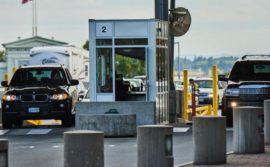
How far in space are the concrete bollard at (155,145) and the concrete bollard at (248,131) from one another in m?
3.82

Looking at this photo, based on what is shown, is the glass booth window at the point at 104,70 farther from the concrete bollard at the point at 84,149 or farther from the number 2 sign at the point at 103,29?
the concrete bollard at the point at 84,149

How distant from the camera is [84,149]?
12172 mm

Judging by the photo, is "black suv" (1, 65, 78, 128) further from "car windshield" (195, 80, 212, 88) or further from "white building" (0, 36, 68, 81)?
"white building" (0, 36, 68, 81)

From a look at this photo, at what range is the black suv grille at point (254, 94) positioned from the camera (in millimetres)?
26844

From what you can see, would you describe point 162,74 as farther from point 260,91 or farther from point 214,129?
point 214,129

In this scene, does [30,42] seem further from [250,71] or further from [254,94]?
[254,94]

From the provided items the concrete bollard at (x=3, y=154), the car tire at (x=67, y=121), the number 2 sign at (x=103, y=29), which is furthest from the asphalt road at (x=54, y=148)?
the concrete bollard at (x=3, y=154)

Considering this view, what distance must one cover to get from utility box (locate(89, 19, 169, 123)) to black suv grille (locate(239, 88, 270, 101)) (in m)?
2.32

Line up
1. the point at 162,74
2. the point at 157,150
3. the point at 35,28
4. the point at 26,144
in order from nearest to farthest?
the point at 157,150 < the point at 26,144 < the point at 162,74 < the point at 35,28

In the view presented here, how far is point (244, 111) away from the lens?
17.9m

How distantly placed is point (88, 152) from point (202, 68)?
462 ft

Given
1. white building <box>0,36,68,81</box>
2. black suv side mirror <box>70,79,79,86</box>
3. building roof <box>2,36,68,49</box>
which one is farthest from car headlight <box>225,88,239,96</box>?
building roof <box>2,36,68,49</box>

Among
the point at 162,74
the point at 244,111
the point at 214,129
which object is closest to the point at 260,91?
the point at 162,74

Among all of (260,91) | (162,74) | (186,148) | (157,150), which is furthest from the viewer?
(162,74)
